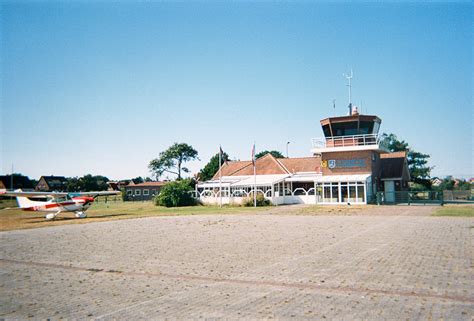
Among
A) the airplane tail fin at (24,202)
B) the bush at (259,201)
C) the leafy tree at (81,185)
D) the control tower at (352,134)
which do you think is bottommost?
the bush at (259,201)

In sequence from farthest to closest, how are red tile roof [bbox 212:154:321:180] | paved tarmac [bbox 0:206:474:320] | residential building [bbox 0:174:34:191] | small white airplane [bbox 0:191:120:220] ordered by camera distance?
Result: residential building [bbox 0:174:34:191], red tile roof [bbox 212:154:321:180], small white airplane [bbox 0:191:120:220], paved tarmac [bbox 0:206:474:320]

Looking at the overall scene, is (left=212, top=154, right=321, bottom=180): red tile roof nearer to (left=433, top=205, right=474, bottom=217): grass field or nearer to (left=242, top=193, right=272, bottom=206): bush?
(left=242, top=193, right=272, bottom=206): bush

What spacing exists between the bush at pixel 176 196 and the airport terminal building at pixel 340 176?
142 cm

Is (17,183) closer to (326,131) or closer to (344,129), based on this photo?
→ (326,131)

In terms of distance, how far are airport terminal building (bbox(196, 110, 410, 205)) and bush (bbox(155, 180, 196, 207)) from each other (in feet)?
4.66

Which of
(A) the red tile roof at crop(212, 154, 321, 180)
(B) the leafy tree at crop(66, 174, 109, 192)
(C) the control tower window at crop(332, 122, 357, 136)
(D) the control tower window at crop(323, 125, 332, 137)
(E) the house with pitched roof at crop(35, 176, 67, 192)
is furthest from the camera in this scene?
(E) the house with pitched roof at crop(35, 176, 67, 192)

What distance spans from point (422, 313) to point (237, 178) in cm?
3770

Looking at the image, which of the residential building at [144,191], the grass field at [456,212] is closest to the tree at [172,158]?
the residential building at [144,191]

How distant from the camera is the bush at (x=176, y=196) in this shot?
38675 mm

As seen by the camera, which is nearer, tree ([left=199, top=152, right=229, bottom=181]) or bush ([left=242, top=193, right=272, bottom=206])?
bush ([left=242, top=193, right=272, bottom=206])

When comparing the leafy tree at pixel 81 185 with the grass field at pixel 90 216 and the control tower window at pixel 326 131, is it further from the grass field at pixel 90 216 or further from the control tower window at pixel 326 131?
the control tower window at pixel 326 131

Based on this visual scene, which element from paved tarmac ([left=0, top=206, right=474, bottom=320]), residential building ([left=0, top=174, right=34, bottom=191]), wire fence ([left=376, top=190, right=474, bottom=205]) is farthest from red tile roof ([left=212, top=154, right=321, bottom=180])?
Result: residential building ([left=0, top=174, right=34, bottom=191])

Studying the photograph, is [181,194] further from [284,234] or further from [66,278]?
[66,278]

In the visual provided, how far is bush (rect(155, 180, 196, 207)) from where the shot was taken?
38.7 meters
